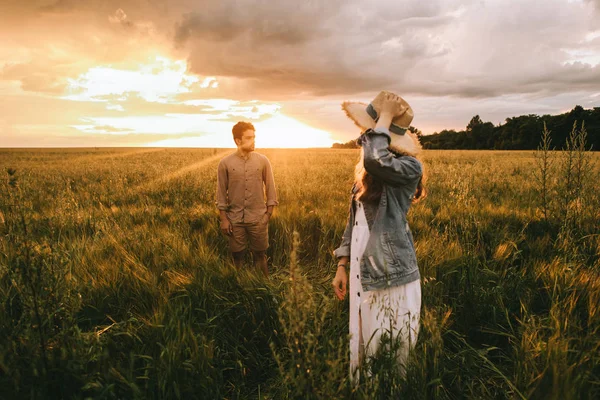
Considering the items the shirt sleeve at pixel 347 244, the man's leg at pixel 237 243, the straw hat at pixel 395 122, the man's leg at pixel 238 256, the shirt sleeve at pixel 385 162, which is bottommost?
the man's leg at pixel 238 256

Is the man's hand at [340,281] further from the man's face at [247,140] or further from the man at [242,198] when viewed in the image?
the man's face at [247,140]

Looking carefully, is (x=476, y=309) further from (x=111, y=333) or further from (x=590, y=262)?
(x=111, y=333)

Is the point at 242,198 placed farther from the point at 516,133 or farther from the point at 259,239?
the point at 516,133

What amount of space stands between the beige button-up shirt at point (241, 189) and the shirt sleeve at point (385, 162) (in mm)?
2593

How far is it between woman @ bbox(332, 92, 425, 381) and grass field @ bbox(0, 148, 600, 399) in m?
0.19

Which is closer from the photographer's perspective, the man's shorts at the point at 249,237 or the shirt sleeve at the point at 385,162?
the shirt sleeve at the point at 385,162

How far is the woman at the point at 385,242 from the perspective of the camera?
185 cm

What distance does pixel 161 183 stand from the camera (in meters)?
9.67

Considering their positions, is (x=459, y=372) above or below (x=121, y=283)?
below

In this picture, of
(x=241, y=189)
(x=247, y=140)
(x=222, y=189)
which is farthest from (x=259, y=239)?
(x=247, y=140)

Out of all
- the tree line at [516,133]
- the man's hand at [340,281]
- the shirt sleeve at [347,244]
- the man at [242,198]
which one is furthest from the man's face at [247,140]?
the tree line at [516,133]

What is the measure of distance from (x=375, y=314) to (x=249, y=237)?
8.85 ft

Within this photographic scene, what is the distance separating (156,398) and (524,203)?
22.5 ft

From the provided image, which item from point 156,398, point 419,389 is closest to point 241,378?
point 156,398
